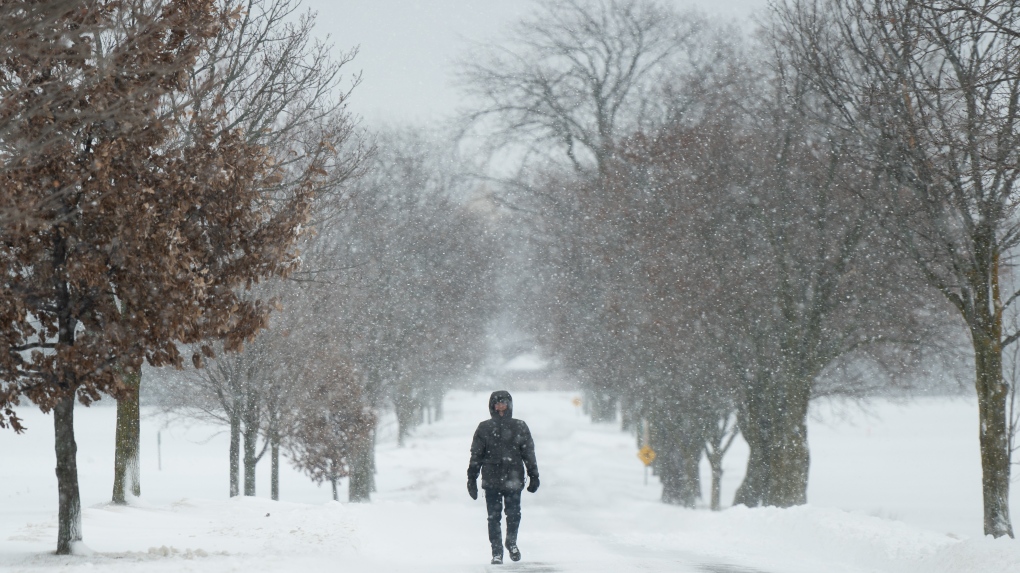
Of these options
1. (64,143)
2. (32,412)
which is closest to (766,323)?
(64,143)

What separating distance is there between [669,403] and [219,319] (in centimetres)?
1806

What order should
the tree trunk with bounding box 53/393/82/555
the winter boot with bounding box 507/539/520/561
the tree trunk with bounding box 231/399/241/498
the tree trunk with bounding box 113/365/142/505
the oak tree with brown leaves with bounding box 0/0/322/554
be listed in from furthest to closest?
1. the tree trunk with bounding box 231/399/241/498
2. the tree trunk with bounding box 113/365/142/505
3. the winter boot with bounding box 507/539/520/561
4. the tree trunk with bounding box 53/393/82/555
5. the oak tree with brown leaves with bounding box 0/0/322/554

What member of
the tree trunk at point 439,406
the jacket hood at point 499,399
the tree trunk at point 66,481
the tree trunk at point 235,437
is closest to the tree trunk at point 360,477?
the tree trunk at point 235,437

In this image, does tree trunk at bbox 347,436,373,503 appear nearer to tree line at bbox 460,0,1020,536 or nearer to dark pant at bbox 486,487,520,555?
tree line at bbox 460,0,1020,536

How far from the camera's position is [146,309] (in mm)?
9906

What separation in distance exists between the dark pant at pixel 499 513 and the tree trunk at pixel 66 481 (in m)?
3.98

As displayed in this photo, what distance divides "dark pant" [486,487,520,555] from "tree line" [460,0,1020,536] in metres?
5.63

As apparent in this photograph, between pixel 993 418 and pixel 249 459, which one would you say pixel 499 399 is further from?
pixel 249 459

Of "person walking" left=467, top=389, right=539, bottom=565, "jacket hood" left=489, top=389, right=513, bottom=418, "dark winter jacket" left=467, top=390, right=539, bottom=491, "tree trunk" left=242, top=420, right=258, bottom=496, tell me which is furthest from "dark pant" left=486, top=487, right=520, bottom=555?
"tree trunk" left=242, top=420, right=258, bottom=496

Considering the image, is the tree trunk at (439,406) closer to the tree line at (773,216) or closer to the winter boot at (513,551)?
the tree line at (773,216)

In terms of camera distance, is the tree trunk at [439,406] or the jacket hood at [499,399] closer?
the jacket hood at [499,399]

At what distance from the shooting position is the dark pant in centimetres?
1082

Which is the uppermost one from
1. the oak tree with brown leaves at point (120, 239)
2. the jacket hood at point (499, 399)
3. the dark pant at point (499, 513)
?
the oak tree with brown leaves at point (120, 239)

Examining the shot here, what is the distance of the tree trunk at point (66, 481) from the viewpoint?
10359 millimetres
